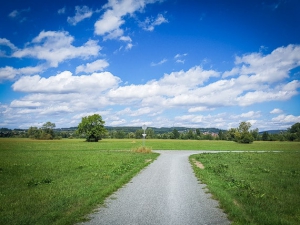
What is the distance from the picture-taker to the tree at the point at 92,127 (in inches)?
3411

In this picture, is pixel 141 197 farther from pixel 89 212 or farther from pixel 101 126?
pixel 101 126

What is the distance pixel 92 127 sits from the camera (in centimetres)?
8844

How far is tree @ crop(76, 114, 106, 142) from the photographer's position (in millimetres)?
86631

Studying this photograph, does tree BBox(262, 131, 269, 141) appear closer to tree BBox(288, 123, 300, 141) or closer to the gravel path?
tree BBox(288, 123, 300, 141)

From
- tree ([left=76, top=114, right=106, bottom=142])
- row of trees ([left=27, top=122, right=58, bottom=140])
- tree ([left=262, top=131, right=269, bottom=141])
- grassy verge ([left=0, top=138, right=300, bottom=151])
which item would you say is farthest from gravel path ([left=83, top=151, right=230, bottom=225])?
tree ([left=262, top=131, right=269, bottom=141])

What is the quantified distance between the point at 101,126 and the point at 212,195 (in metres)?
81.6

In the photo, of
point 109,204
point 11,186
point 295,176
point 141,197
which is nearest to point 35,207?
point 109,204

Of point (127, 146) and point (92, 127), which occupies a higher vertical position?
point (92, 127)

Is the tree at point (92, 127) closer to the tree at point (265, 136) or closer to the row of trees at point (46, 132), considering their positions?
the row of trees at point (46, 132)

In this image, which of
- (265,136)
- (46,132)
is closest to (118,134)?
(46,132)

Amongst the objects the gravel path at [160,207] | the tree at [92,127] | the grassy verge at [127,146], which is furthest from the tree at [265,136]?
the gravel path at [160,207]

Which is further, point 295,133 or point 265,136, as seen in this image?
point 265,136

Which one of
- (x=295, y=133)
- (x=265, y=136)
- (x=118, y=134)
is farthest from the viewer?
(x=118, y=134)

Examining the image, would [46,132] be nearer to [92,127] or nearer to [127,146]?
[92,127]
